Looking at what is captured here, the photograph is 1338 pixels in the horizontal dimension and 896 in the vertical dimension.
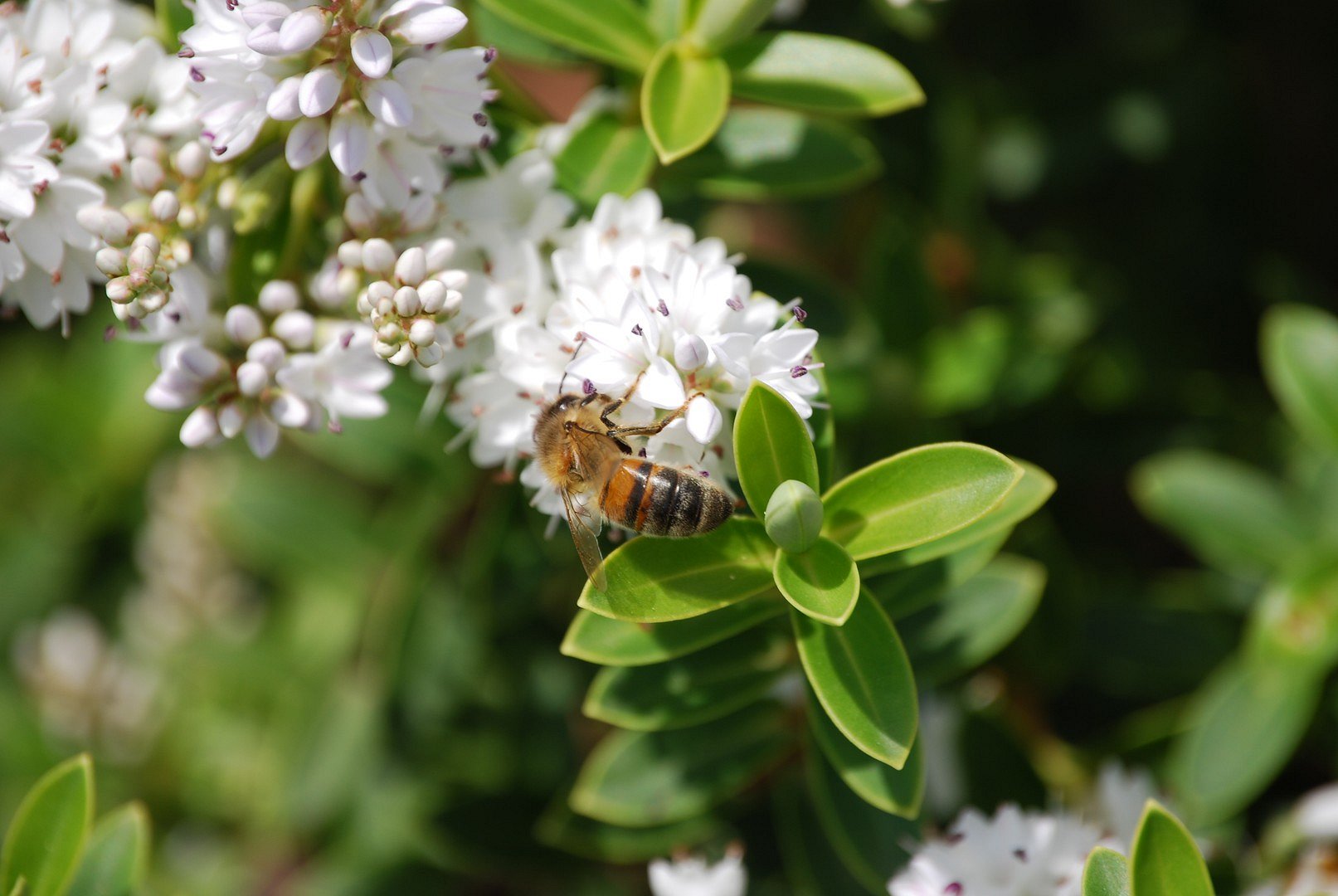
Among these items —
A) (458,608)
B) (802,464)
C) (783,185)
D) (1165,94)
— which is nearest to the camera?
(802,464)

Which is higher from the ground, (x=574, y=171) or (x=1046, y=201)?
(x=574, y=171)

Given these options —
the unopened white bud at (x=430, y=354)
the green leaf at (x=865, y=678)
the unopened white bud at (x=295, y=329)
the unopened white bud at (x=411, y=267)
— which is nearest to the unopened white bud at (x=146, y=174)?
the unopened white bud at (x=295, y=329)

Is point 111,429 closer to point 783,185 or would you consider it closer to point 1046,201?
point 783,185

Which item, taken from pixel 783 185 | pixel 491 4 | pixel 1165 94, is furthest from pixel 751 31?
pixel 1165 94

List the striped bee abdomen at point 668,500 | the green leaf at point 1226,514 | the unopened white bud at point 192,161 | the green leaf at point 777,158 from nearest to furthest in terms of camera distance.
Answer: the striped bee abdomen at point 668,500 → the unopened white bud at point 192,161 → the green leaf at point 777,158 → the green leaf at point 1226,514

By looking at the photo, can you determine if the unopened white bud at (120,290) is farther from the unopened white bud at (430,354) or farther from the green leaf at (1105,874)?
the green leaf at (1105,874)

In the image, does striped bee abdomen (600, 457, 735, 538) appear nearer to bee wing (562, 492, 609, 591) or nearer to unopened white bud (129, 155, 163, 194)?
bee wing (562, 492, 609, 591)

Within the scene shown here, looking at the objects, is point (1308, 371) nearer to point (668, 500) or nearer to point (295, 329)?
point (668, 500)

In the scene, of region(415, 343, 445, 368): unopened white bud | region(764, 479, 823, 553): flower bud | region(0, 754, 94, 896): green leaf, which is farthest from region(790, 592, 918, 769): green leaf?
region(0, 754, 94, 896): green leaf
